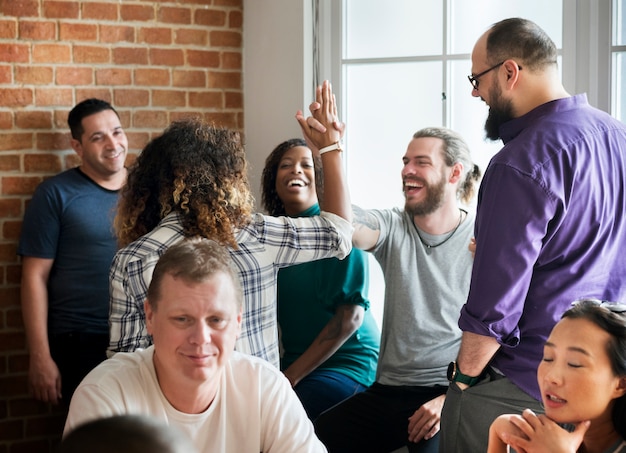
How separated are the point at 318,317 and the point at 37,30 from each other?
1.83m

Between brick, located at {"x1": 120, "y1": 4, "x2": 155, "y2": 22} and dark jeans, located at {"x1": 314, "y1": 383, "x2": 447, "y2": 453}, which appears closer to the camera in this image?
dark jeans, located at {"x1": 314, "y1": 383, "x2": 447, "y2": 453}

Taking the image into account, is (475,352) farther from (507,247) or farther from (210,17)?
(210,17)

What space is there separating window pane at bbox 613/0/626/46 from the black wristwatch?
5.22 ft

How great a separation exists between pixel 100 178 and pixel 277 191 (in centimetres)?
81

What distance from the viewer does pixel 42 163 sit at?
3754 mm

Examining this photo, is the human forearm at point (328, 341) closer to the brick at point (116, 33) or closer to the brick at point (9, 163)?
the brick at point (9, 163)

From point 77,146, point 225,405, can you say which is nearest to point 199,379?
point 225,405

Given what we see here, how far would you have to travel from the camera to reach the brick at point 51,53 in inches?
147

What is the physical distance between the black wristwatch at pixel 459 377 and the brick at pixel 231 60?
237 centimetres

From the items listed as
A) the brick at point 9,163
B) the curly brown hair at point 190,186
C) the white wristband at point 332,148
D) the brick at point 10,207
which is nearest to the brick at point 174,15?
the brick at point 9,163

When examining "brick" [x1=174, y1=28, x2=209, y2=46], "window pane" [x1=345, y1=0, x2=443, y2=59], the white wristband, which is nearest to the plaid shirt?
the white wristband

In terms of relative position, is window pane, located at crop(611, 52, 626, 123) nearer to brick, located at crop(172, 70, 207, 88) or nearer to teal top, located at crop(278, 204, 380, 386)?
teal top, located at crop(278, 204, 380, 386)

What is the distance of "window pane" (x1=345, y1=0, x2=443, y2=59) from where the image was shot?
143 inches

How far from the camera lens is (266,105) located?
4.11 meters
